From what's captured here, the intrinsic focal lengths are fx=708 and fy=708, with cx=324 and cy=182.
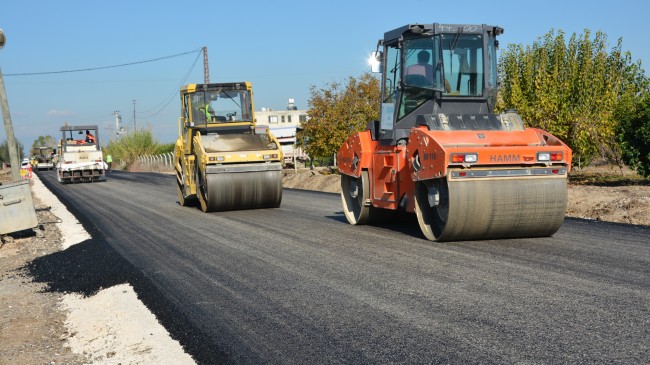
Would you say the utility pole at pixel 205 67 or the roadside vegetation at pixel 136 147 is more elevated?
the utility pole at pixel 205 67

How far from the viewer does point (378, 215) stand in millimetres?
11625

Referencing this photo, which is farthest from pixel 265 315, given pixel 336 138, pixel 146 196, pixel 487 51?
pixel 336 138

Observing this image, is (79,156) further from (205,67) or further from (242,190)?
(242,190)

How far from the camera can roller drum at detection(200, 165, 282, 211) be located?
49.6 feet

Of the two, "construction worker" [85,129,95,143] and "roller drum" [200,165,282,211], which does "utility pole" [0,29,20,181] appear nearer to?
"roller drum" [200,165,282,211]

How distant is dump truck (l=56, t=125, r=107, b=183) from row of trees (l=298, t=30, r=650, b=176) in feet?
72.3

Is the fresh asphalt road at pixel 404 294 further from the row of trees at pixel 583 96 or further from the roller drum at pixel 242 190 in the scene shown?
the row of trees at pixel 583 96

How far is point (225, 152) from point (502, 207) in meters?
8.00

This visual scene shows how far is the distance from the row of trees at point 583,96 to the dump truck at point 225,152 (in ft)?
29.5

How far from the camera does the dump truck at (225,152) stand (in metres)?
15.2

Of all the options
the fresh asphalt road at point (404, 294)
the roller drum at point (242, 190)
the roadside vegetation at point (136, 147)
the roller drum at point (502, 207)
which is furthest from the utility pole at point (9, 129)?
the roadside vegetation at point (136, 147)

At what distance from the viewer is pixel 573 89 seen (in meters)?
22.9

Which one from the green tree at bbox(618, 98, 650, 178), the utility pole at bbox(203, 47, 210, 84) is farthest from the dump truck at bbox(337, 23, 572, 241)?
the utility pole at bbox(203, 47, 210, 84)

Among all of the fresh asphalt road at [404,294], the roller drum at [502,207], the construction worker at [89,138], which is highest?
the construction worker at [89,138]
